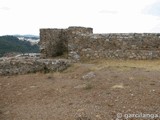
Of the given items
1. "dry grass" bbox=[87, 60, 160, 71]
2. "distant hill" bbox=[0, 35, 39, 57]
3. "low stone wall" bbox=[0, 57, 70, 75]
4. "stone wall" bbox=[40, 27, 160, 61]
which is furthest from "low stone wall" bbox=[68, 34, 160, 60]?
"distant hill" bbox=[0, 35, 39, 57]

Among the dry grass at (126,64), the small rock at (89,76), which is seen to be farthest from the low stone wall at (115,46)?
the small rock at (89,76)

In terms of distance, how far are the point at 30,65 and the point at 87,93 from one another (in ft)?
21.2

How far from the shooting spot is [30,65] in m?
19.3

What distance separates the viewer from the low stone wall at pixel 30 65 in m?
19.0

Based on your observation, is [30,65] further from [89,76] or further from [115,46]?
[115,46]

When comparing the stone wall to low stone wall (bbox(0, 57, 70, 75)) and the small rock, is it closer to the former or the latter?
low stone wall (bbox(0, 57, 70, 75))

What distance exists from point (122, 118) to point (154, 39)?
31.5ft

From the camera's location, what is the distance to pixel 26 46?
78375mm

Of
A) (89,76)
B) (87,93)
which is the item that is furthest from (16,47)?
(87,93)

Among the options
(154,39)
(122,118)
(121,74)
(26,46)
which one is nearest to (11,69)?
(121,74)

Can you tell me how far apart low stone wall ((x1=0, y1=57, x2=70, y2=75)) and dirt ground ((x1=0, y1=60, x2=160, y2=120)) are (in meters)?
0.67

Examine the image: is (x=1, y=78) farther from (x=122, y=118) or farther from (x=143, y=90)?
(x=122, y=118)

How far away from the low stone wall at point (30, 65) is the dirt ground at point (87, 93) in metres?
0.67

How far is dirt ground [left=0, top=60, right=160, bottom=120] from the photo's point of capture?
1135cm
